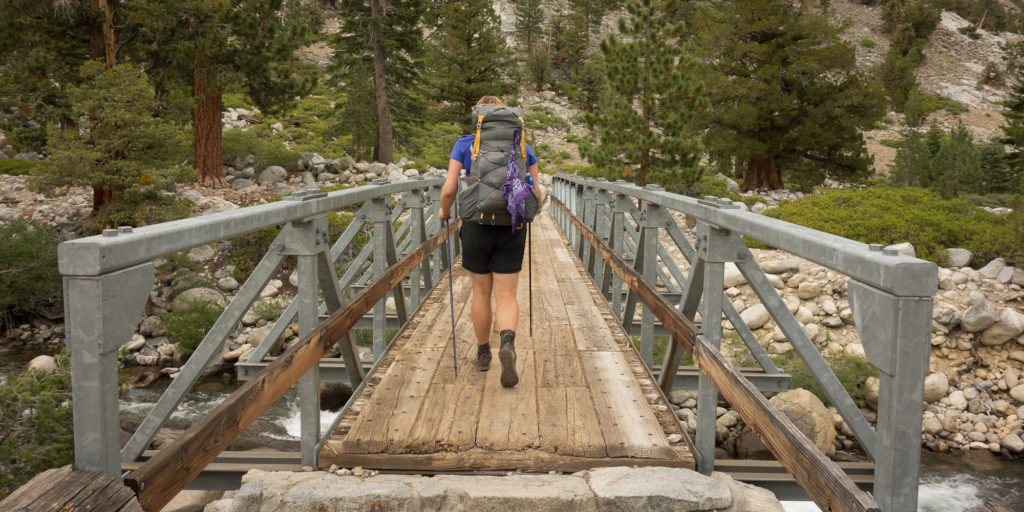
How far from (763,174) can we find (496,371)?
25117 mm

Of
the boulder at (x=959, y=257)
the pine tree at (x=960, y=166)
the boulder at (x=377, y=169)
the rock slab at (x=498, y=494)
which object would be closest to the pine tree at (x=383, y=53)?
the boulder at (x=377, y=169)

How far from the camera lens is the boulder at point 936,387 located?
10016 mm

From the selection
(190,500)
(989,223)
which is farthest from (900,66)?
(190,500)

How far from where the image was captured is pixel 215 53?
16250 mm

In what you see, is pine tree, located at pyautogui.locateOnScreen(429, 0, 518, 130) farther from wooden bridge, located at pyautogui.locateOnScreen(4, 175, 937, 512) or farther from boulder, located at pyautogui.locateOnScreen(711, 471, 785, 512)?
boulder, located at pyautogui.locateOnScreen(711, 471, 785, 512)

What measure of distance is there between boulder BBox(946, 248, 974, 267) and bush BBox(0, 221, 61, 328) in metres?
17.7

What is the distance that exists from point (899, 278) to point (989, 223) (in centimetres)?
1671

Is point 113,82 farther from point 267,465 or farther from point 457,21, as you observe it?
point 457,21

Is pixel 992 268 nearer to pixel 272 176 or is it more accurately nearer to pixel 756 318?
pixel 756 318

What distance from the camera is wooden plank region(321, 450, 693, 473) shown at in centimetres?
287

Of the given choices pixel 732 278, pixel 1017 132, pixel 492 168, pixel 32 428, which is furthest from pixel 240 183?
pixel 1017 132

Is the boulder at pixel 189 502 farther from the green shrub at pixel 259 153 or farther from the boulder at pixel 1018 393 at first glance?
the green shrub at pixel 259 153

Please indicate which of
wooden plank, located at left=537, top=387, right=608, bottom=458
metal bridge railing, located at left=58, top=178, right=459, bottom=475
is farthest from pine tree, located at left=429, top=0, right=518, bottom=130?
metal bridge railing, located at left=58, top=178, right=459, bottom=475

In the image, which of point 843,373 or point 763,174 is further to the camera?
point 763,174
